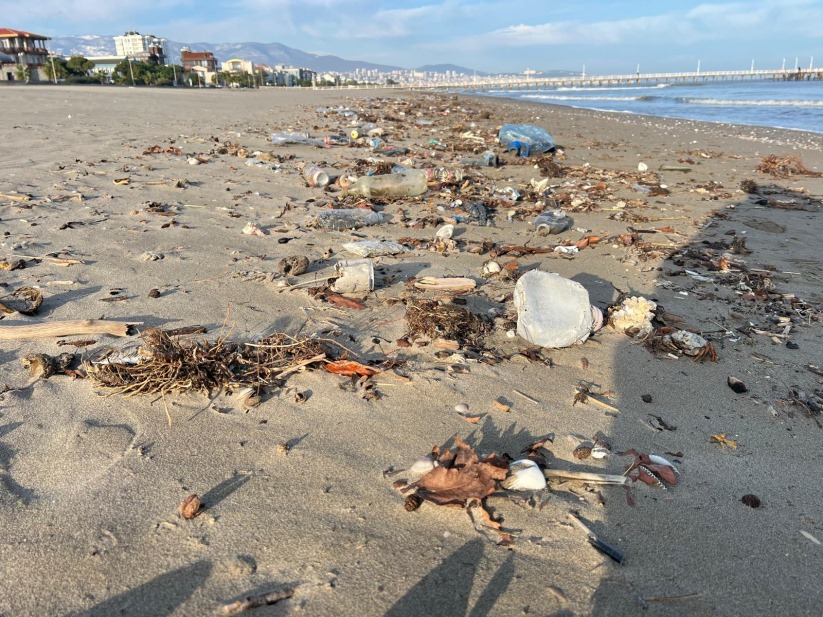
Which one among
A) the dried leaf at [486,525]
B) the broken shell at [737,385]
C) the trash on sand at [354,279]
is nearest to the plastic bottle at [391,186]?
the trash on sand at [354,279]

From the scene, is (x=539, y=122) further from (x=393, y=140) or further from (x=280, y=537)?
(x=280, y=537)

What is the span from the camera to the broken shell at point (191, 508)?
168cm

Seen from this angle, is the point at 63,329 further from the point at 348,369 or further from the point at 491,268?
the point at 491,268

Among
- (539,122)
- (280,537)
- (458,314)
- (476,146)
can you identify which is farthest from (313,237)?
(539,122)

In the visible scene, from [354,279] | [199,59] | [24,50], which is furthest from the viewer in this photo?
[199,59]

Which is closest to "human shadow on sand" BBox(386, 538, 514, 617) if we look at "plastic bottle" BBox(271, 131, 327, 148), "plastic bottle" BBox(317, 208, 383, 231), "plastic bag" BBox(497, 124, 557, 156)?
"plastic bottle" BBox(317, 208, 383, 231)

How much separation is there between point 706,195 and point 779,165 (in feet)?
9.13

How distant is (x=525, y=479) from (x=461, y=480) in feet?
0.77

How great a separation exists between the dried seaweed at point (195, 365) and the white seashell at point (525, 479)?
1.09 meters

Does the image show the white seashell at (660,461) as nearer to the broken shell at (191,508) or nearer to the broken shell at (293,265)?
the broken shell at (191,508)

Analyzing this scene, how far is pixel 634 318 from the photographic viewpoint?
122 inches

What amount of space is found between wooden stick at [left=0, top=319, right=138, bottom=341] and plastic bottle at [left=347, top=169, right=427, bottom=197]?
3.69m

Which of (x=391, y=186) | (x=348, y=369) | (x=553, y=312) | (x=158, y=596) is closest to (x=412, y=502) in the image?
(x=158, y=596)

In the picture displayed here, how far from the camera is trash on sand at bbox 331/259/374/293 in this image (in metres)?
3.39
